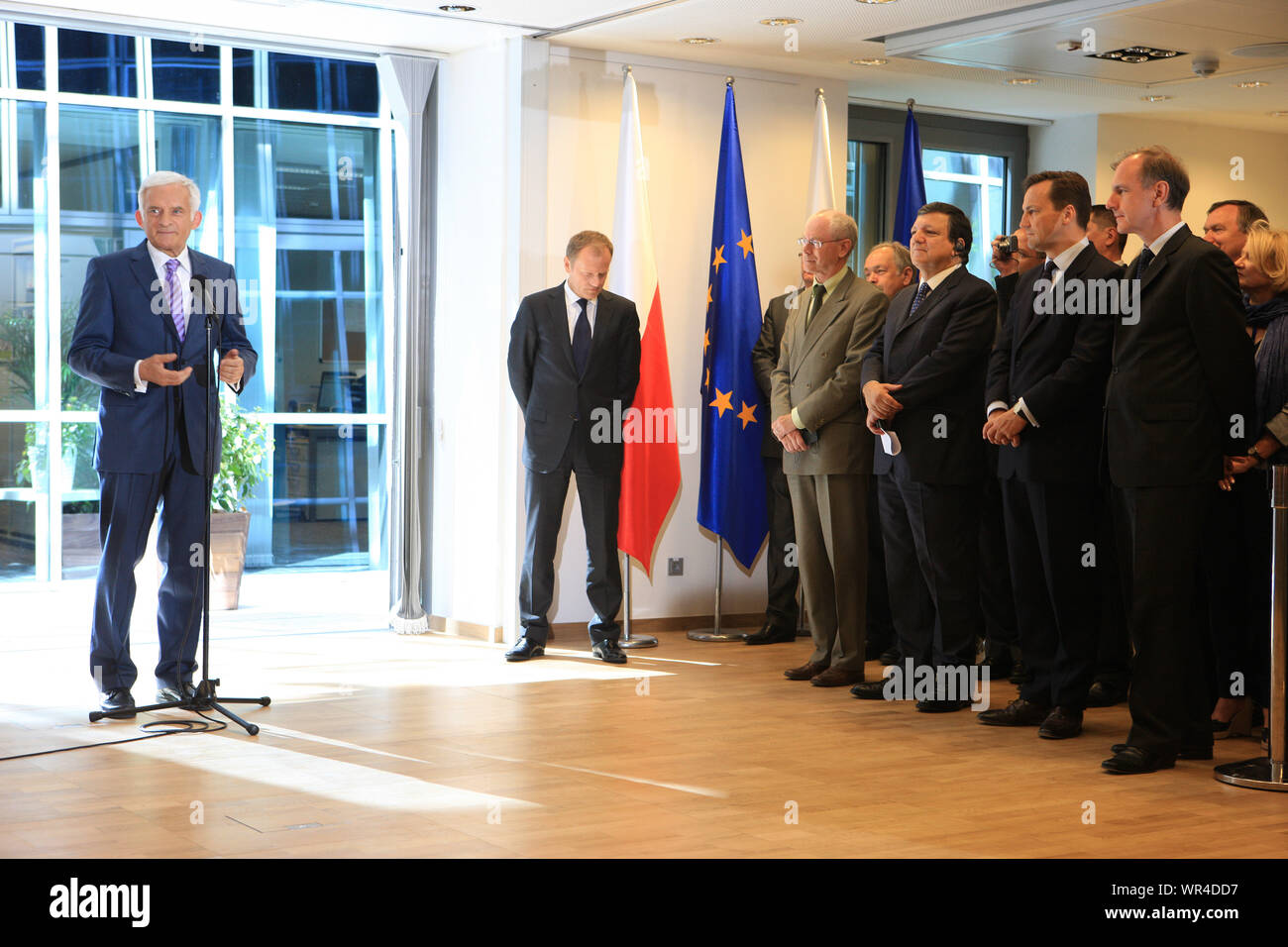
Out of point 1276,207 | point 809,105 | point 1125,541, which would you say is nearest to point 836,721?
point 1125,541

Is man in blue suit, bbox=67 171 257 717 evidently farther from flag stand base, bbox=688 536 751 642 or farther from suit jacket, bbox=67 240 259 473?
flag stand base, bbox=688 536 751 642

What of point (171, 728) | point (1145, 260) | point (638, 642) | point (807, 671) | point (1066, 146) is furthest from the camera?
point (1066, 146)

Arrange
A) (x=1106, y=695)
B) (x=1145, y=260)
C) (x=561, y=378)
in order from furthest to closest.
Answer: (x=561, y=378) < (x=1106, y=695) < (x=1145, y=260)

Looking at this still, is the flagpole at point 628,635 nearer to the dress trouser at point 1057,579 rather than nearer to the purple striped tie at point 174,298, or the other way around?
the dress trouser at point 1057,579

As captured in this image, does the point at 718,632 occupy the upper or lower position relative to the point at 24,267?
lower

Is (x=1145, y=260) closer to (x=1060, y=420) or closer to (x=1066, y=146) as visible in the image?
(x=1060, y=420)

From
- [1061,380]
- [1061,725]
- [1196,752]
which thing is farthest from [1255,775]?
[1061,380]

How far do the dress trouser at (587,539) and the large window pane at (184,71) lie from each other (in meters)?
3.55

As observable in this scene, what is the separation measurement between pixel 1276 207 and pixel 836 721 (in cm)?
632

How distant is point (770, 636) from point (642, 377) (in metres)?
1.47

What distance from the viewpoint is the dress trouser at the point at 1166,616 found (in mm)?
4391

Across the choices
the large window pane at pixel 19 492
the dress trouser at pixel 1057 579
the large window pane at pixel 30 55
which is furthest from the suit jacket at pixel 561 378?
the large window pane at pixel 30 55

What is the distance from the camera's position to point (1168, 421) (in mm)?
4355
